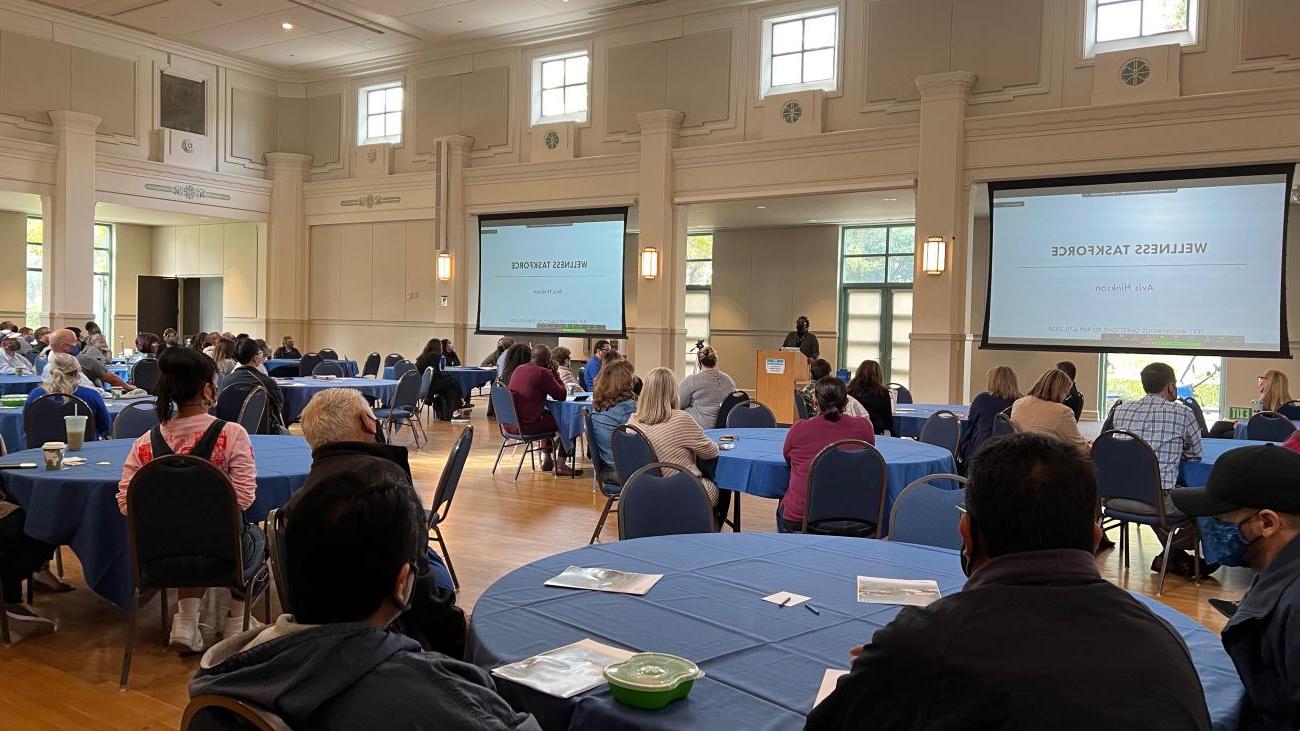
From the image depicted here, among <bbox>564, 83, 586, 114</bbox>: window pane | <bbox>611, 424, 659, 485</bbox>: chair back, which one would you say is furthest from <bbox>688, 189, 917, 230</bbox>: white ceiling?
<bbox>611, 424, 659, 485</bbox>: chair back

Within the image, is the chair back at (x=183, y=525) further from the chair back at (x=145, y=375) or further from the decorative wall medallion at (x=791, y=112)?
the decorative wall medallion at (x=791, y=112)

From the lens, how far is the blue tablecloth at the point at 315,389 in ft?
31.5

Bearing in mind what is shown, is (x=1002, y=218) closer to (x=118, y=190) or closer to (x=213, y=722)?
(x=213, y=722)

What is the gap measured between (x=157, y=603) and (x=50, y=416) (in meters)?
1.97

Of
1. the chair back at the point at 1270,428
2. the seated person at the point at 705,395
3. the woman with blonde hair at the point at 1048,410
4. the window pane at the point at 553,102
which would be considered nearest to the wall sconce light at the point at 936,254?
the seated person at the point at 705,395

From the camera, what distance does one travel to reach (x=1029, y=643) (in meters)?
1.26

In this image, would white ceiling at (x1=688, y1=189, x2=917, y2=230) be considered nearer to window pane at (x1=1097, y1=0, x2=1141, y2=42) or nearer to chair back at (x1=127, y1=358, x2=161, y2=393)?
window pane at (x1=1097, y1=0, x2=1141, y2=42)

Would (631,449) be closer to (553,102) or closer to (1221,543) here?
(1221,543)

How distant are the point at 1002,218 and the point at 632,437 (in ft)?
24.0

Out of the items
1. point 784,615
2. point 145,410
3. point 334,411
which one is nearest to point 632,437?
point 334,411

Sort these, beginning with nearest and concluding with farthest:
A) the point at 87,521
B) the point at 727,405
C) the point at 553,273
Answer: the point at 87,521 < the point at 727,405 < the point at 553,273

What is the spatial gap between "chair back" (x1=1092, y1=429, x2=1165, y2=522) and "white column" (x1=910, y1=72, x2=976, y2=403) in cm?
537

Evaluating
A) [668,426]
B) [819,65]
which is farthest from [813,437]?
[819,65]

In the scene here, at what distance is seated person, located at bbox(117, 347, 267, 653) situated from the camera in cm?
373
